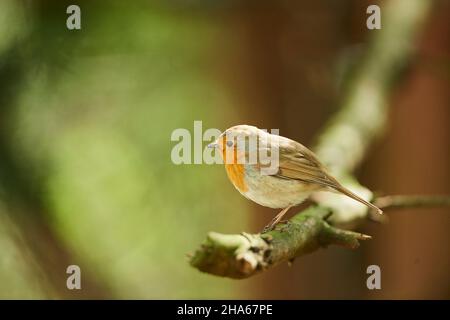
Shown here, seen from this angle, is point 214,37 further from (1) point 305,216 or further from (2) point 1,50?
(1) point 305,216

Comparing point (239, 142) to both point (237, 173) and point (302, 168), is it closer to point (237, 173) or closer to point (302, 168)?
point (237, 173)

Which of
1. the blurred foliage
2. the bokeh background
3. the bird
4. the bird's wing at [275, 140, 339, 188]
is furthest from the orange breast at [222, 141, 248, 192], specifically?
the blurred foliage

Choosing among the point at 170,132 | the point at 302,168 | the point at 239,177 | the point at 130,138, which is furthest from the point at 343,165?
the point at 130,138

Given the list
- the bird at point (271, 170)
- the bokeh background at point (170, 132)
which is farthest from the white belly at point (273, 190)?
the bokeh background at point (170, 132)

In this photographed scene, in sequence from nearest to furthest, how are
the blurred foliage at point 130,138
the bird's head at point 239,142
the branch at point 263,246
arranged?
the branch at point 263,246 → the bird's head at point 239,142 → the blurred foliage at point 130,138

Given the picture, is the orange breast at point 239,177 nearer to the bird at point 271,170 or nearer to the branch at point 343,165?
the bird at point 271,170

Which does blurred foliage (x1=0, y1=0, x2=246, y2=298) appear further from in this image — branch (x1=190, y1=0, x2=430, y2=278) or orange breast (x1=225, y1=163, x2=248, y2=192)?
orange breast (x1=225, y1=163, x2=248, y2=192)
